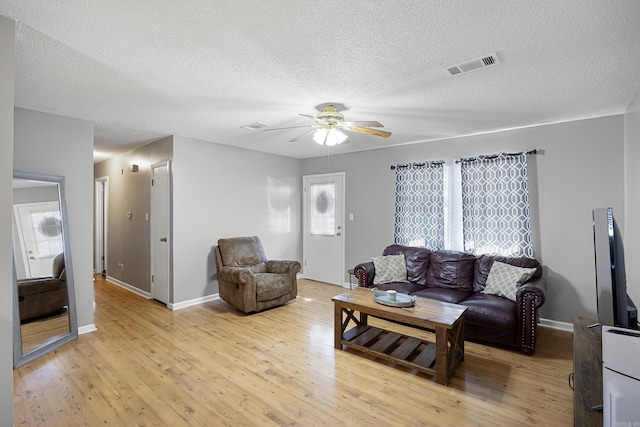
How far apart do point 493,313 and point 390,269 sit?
1417 millimetres

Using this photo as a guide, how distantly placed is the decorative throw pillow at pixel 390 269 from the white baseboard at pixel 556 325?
166cm

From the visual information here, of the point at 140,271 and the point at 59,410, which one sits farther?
the point at 140,271

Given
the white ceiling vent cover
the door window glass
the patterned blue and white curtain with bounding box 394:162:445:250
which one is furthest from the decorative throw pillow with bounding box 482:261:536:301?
the door window glass

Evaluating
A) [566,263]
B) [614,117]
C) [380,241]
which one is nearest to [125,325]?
[380,241]

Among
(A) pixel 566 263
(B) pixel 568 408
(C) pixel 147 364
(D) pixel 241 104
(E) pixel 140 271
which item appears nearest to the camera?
(B) pixel 568 408

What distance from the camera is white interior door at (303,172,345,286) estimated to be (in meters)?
5.75

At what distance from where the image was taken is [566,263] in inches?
144

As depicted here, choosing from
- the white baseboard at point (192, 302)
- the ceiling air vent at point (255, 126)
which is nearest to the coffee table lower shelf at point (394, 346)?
the white baseboard at point (192, 302)

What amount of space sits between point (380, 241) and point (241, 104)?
3159 millimetres

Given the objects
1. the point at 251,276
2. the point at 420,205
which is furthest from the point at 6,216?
the point at 420,205

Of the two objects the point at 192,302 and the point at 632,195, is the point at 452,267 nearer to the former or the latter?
the point at 632,195

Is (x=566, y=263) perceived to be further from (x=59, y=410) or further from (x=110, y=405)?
(x=59, y=410)

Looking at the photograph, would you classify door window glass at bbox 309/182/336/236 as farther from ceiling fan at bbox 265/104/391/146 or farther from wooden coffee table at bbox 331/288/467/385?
ceiling fan at bbox 265/104/391/146

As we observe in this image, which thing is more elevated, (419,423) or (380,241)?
(380,241)
